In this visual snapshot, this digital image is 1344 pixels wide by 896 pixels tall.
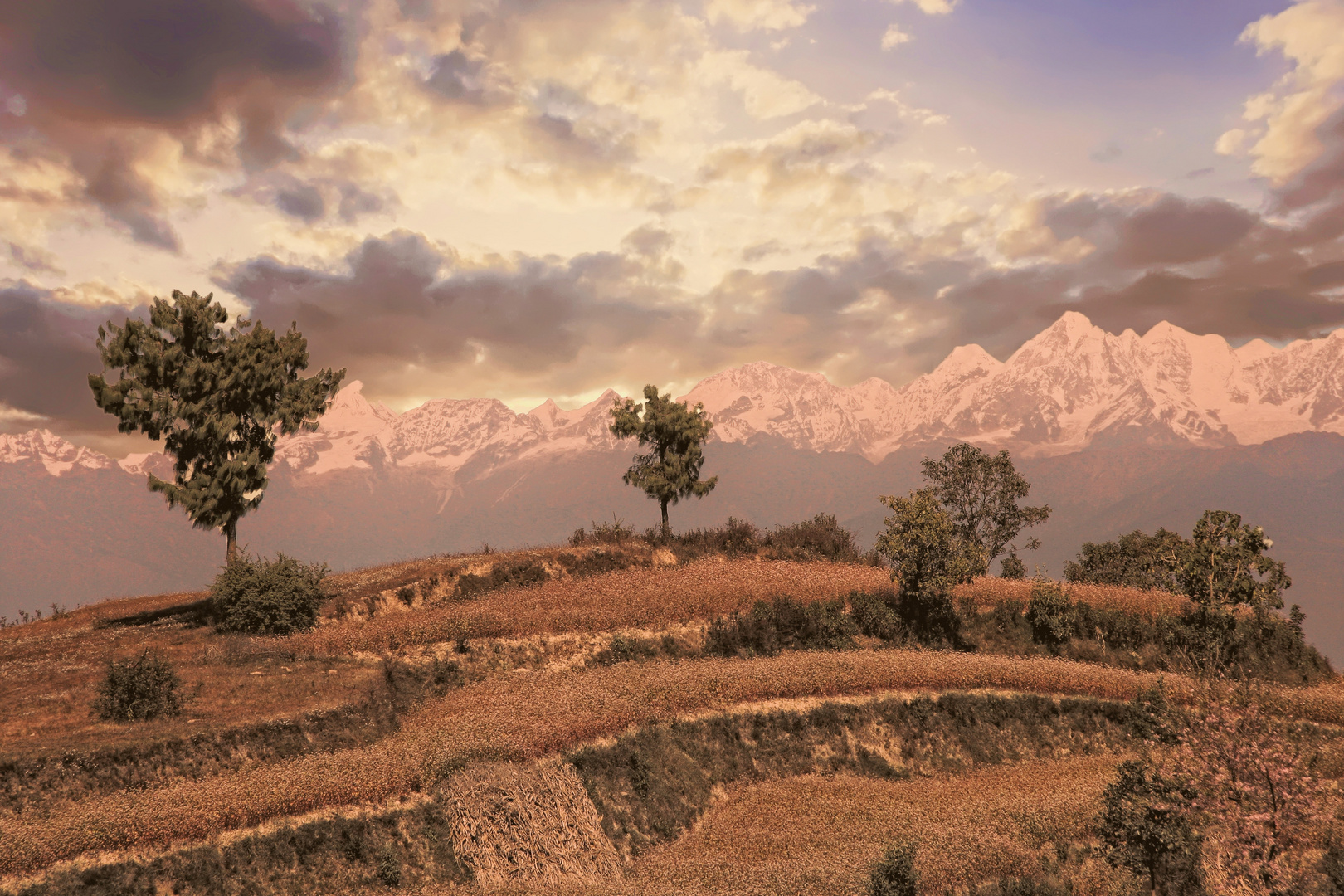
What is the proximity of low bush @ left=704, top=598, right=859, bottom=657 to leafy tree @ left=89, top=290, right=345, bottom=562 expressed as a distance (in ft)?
74.6

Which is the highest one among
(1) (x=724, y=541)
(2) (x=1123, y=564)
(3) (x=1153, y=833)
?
(1) (x=724, y=541)

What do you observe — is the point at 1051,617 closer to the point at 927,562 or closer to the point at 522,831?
the point at 927,562

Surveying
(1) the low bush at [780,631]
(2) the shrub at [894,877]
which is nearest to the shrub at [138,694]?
(2) the shrub at [894,877]

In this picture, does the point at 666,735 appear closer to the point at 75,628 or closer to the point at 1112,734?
the point at 1112,734

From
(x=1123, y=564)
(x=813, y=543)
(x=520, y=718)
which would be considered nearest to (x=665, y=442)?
(x=813, y=543)

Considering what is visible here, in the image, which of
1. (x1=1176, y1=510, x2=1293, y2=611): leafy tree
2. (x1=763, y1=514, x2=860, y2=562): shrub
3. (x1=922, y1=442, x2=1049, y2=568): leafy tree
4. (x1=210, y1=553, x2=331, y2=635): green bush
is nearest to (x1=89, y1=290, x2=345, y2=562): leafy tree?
(x1=210, y1=553, x2=331, y2=635): green bush

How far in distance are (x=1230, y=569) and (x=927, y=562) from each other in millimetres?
14163

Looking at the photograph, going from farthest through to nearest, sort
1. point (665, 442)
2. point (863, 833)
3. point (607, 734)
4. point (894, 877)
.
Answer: point (665, 442) → point (607, 734) → point (863, 833) → point (894, 877)

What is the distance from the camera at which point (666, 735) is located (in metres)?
26.3

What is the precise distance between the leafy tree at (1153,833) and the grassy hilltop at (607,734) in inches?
21.8

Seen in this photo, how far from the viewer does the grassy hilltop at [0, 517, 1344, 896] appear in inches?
728

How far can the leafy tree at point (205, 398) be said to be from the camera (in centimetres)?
3794

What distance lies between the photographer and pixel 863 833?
21.0 m

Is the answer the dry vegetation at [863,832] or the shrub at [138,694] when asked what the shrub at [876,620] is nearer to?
the dry vegetation at [863,832]
